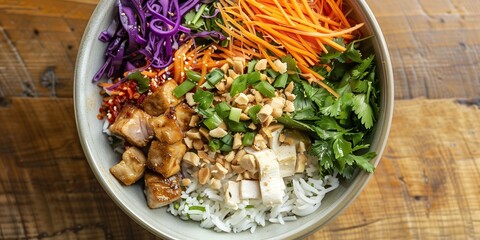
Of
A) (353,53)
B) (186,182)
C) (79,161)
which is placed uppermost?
(353,53)

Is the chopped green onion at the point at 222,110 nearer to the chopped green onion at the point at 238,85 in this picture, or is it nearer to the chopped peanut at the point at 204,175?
the chopped green onion at the point at 238,85

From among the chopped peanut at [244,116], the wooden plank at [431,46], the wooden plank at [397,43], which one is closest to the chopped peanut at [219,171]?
the chopped peanut at [244,116]

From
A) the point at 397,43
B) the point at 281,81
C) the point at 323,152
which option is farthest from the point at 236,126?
the point at 397,43

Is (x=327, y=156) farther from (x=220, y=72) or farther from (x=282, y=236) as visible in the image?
(x=220, y=72)

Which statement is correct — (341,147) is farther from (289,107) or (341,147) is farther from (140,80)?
(140,80)

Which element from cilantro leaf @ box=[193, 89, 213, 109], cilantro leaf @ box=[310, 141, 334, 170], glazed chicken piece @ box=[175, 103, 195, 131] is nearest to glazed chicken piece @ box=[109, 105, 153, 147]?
glazed chicken piece @ box=[175, 103, 195, 131]
